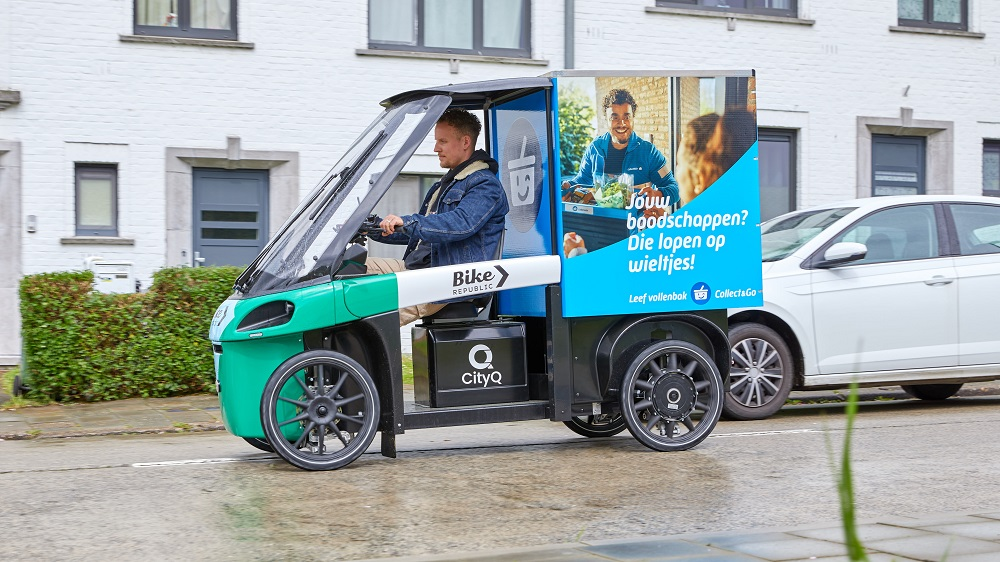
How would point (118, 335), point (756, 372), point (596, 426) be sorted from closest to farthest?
point (596, 426) → point (756, 372) → point (118, 335)

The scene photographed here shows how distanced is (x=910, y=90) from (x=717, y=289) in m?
11.2

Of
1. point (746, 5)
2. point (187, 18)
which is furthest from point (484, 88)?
point (746, 5)

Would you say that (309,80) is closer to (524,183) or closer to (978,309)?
(524,183)

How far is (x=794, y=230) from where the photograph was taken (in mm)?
9953

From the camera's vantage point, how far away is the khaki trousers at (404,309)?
6969 mm

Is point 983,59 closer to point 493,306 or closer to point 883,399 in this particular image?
point 883,399

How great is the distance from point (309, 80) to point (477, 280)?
8.38 m

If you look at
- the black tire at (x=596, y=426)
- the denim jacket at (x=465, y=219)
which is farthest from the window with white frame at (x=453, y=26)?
the denim jacket at (x=465, y=219)

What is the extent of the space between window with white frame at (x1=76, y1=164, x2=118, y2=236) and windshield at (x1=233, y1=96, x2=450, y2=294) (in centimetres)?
764

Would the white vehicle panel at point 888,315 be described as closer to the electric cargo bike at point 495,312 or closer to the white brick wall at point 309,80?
the electric cargo bike at point 495,312

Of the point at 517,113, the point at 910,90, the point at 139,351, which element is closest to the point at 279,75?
the point at 139,351

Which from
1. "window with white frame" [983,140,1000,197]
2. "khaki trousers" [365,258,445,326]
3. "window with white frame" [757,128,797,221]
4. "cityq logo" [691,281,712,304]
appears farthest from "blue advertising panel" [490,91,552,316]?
"window with white frame" [983,140,1000,197]

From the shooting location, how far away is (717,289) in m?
7.42

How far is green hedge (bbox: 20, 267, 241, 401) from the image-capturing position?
34.2ft
